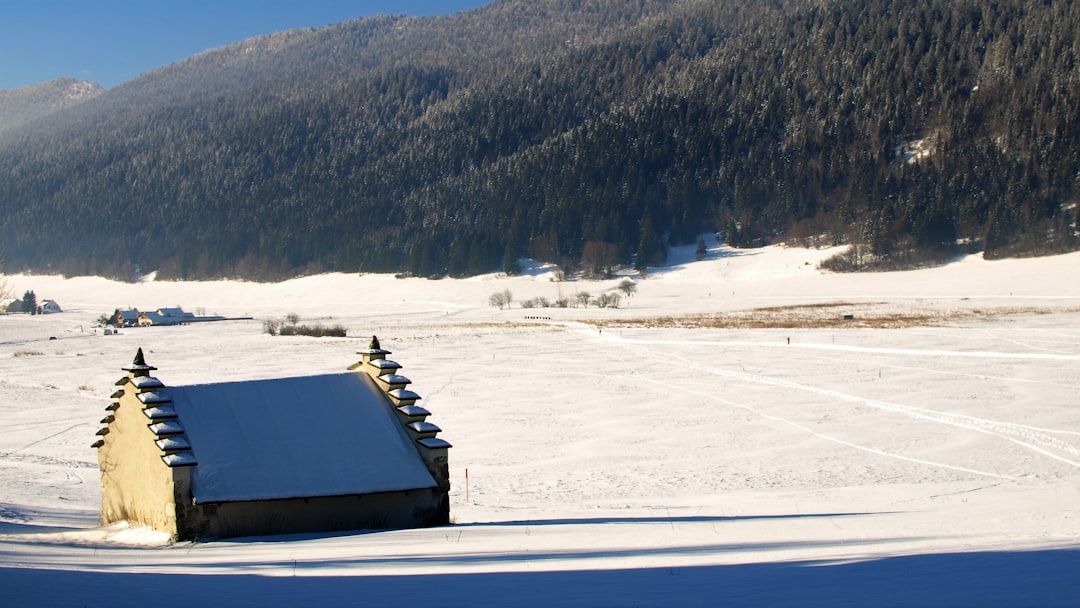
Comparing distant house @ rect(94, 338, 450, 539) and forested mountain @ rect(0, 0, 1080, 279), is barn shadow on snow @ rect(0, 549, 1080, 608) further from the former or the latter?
forested mountain @ rect(0, 0, 1080, 279)

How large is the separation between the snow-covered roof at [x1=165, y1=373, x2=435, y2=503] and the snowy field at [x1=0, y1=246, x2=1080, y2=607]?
1.20m

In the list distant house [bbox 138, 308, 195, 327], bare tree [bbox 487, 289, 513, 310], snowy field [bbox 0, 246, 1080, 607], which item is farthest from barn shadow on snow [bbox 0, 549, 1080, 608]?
distant house [bbox 138, 308, 195, 327]

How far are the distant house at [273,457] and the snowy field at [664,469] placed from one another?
73 cm

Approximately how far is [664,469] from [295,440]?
1018 cm

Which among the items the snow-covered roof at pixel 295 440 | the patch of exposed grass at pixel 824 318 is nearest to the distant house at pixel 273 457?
the snow-covered roof at pixel 295 440

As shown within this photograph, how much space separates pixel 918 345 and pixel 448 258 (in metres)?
100

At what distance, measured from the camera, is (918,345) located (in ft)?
156

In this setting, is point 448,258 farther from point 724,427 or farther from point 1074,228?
point 724,427

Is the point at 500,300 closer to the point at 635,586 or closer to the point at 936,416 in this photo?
the point at 936,416

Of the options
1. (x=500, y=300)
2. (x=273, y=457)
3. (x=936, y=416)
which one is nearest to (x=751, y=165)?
(x=500, y=300)

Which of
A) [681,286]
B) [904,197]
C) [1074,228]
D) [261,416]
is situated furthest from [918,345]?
[904,197]

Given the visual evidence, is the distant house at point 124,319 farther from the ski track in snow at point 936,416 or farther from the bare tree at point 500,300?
the ski track in snow at point 936,416

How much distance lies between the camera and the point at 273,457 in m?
16.1

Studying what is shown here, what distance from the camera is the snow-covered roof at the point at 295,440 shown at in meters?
15.6
